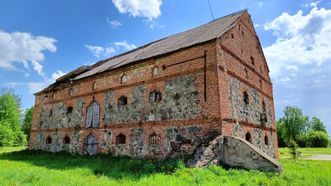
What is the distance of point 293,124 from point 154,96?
63.6 meters

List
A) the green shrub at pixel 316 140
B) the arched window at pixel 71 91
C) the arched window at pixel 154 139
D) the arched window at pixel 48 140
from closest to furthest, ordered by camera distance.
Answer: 1. the arched window at pixel 154 139
2. the arched window at pixel 71 91
3. the arched window at pixel 48 140
4. the green shrub at pixel 316 140

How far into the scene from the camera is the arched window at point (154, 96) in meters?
14.8

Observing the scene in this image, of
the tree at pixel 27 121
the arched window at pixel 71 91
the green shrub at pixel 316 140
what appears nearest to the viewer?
the arched window at pixel 71 91

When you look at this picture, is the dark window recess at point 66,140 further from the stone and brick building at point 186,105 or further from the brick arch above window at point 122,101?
the brick arch above window at point 122,101

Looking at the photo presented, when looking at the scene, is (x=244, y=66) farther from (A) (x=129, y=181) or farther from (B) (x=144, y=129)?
(A) (x=129, y=181)

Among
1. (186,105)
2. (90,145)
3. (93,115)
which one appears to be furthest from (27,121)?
(186,105)

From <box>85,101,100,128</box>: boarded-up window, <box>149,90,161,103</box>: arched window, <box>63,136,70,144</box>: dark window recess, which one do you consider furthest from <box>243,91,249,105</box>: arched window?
<box>63,136,70,144</box>: dark window recess

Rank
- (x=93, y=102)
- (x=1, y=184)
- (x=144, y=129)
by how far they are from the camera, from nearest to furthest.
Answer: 1. (x=1, y=184)
2. (x=144, y=129)
3. (x=93, y=102)

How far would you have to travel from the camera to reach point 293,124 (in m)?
67.3

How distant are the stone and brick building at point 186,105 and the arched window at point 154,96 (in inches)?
2.1

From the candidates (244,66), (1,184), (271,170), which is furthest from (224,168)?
(1,184)

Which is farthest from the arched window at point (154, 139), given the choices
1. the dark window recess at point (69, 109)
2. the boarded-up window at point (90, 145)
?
the dark window recess at point (69, 109)

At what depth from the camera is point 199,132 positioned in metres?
12.5

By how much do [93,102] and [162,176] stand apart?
10.8m
